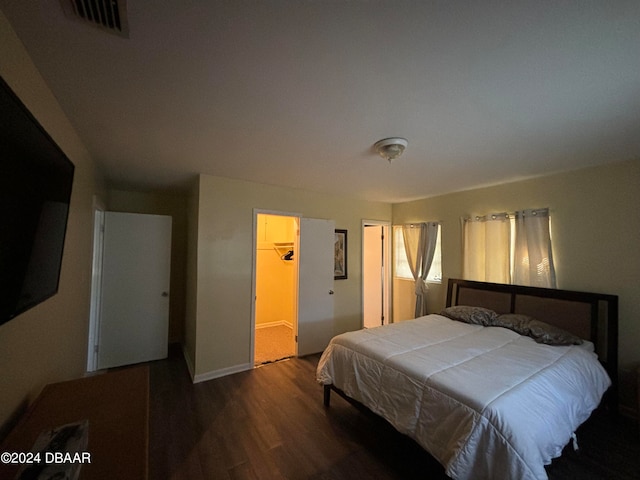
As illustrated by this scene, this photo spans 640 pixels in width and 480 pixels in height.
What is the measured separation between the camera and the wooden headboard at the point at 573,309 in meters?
2.37

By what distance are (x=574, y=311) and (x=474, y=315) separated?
88 centimetres

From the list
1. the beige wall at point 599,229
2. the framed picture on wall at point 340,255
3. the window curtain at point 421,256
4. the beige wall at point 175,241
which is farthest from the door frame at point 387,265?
the beige wall at point 175,241

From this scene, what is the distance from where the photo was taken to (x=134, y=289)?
11.2 ft

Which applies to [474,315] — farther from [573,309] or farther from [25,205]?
[25,205]

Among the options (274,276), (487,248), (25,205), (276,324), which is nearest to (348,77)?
(25,205)

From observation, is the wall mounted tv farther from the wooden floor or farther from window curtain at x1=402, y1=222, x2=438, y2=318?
window curtain at x1=402, y1=222, x2=438, y2=318

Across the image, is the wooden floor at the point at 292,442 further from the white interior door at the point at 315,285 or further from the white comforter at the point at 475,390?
the white interior door at the point at 315,285

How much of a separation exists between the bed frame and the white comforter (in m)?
0.28

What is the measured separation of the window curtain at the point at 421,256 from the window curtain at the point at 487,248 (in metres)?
0.50

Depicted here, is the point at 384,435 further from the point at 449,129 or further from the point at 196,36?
the point at 196,36

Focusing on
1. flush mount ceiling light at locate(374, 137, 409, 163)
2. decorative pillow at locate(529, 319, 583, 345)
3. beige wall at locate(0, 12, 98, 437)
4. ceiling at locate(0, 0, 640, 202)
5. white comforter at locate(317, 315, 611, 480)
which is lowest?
white comforter at locate(317, 315, 611, 480)

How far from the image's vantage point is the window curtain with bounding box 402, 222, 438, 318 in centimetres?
409

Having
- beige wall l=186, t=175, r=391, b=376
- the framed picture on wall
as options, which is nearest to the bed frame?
beige wall l=186, t=175, r=391, b=376

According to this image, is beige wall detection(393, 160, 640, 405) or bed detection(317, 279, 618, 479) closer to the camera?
bed detection(317, 279, 618, 479)
